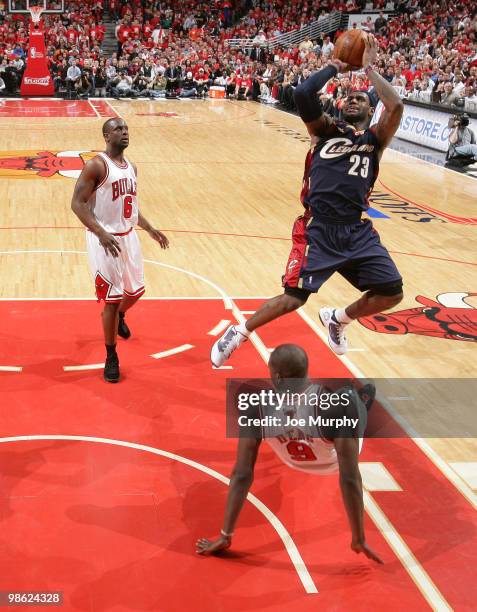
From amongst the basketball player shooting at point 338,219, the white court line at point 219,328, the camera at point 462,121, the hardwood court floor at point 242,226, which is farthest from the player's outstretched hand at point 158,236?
the camera at point 462,121

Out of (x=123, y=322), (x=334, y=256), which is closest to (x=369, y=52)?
(x=334, y=256)

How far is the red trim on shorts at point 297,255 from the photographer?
15.5 ft

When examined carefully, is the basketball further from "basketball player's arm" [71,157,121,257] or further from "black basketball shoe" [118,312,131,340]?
"black basketball shoe" [118,312,131,340]

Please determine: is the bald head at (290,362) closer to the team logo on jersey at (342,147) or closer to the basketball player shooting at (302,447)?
the basketball player shooting at (302,447)

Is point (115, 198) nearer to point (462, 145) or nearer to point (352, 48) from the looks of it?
point (352, 48)

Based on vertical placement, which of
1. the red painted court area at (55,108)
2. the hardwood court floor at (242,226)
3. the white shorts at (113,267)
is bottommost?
the red painted court area at (55,108)

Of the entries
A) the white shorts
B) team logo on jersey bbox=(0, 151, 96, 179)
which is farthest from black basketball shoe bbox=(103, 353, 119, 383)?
team logo on jersey bbox=(0, 151, 96, 179)

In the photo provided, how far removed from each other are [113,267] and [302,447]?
7.87ft

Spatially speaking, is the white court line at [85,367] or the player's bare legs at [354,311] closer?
the player's bare legs at [354,311]

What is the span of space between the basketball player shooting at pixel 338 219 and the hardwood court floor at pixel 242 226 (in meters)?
1.07

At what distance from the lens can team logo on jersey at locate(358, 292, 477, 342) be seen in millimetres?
6508

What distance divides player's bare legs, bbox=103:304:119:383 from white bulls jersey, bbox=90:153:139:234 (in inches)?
22.2

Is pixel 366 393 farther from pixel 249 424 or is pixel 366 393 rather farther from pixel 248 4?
pixel 248 4

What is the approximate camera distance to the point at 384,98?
442 centimetres
